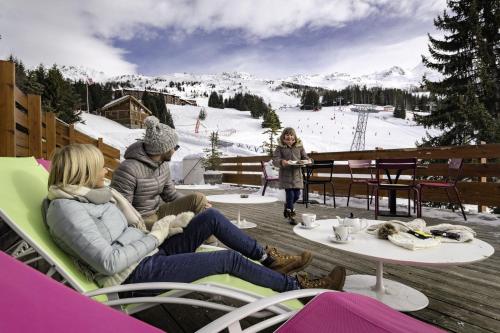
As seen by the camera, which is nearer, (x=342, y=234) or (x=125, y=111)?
(x=342, y=234)

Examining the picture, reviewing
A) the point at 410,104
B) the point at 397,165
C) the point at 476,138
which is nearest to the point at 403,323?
the point at 397,165

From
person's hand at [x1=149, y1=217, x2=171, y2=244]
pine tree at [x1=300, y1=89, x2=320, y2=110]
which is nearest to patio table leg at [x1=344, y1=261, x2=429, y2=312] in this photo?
person's hand at [x1=149, y1=217, x2=171, y2=244]

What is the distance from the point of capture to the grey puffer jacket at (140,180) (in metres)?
2.40

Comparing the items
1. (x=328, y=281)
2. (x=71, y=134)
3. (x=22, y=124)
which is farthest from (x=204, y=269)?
(x=71, y=134)

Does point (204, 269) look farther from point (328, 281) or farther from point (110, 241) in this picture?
point (328, 281)

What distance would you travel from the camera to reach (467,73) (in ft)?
34.7

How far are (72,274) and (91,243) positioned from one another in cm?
14

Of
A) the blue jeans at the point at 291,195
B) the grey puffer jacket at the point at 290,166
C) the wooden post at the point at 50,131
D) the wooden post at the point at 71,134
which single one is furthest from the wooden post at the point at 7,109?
the blue jeans at the point at 291,195

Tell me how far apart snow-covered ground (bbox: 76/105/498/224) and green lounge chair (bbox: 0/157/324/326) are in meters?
6.29

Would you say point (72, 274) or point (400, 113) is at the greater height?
point (400, 113)

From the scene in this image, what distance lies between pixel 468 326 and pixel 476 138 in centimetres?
949

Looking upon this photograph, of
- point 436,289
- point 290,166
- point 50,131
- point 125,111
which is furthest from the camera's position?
point 125,111

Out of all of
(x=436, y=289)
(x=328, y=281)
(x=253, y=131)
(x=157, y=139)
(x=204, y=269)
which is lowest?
(x=436, y=289)

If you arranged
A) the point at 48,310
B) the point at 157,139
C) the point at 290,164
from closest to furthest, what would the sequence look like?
the point at 48,310
the point at 157,139
the point at 290,164
